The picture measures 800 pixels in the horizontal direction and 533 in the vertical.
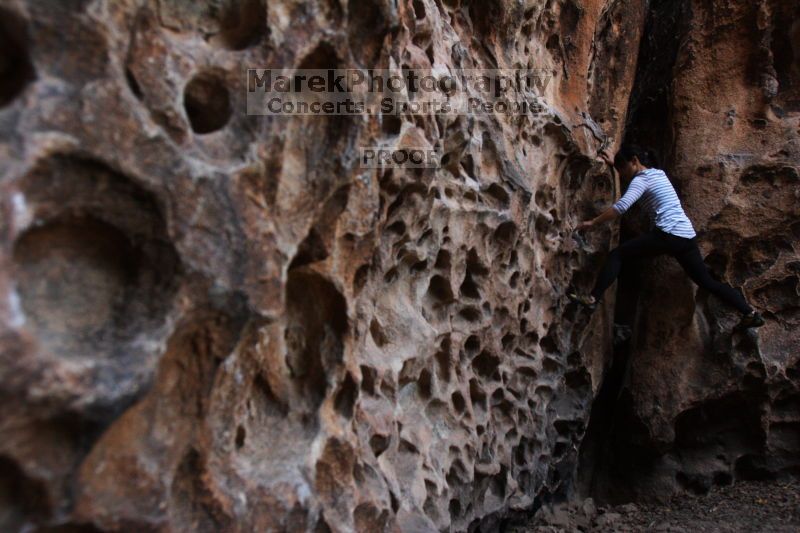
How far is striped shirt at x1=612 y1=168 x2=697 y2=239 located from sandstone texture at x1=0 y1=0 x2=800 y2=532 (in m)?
0.25

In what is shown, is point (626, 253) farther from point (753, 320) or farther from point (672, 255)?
point (753, 320)

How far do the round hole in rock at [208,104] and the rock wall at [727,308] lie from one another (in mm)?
2719

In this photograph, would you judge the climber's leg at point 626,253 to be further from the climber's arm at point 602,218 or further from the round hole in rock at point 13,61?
the round hole in rock at point 13,61

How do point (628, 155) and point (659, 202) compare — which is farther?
point (628, 155)

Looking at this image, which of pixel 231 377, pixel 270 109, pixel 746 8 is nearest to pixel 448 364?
pixel 231 377

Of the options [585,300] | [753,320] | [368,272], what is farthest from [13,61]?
[753,320]

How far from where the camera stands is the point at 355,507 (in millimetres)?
1966

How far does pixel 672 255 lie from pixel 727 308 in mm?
439

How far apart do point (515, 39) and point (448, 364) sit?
1.46 metres

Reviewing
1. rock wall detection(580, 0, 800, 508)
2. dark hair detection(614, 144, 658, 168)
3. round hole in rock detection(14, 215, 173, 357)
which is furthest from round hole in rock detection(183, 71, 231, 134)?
rock wall detection(580, 0, 800, 508)

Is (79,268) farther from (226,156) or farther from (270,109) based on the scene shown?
(270,109)

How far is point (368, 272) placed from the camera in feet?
6.95

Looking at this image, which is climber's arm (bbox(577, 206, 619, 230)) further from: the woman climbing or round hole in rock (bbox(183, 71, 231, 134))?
round hole in rock (bbox(183, 71, 231, 134))

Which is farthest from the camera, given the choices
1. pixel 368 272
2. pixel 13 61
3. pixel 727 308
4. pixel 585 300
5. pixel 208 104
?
pixel 727 308
